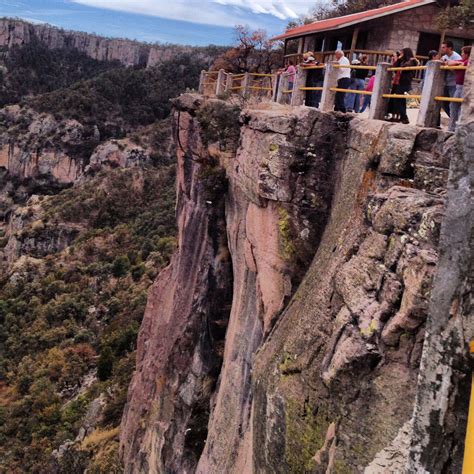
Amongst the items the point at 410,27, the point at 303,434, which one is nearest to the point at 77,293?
the point at 410,27

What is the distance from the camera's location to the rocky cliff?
5773 millimetres

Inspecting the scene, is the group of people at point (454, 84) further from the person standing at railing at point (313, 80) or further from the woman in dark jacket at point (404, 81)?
the person standing at railing at point (313, 80)

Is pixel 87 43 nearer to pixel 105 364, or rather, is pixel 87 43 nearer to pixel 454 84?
pixel 105 364

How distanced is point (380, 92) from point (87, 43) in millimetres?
145759

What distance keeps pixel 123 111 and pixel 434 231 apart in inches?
3354

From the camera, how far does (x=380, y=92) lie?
8.78m

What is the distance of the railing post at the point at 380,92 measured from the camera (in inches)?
346

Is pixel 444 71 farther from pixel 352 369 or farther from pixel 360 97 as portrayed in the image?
pixel 352 369

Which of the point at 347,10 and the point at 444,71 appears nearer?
the point at 444,71

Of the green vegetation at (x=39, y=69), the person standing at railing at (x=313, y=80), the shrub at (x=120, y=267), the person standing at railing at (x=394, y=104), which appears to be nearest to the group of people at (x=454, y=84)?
the person standing at railing at (x=394, y=104)

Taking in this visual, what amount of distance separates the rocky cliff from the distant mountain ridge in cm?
12030

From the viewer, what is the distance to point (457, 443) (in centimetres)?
470

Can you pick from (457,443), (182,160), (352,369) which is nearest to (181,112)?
(182,160)

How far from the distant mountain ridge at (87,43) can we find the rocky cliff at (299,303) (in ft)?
395
